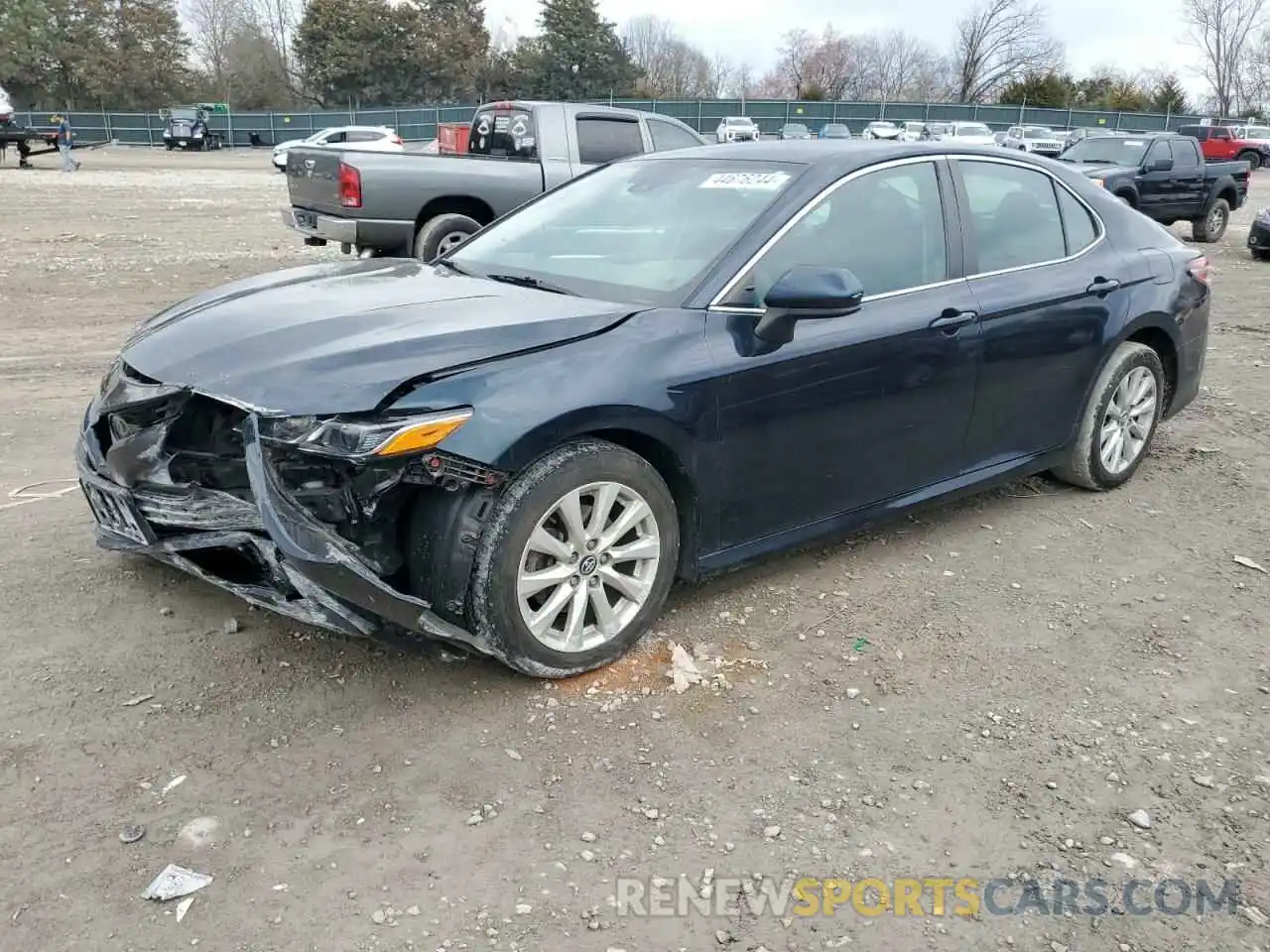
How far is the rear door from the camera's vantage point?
4344 millimetres

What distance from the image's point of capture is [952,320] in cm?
412

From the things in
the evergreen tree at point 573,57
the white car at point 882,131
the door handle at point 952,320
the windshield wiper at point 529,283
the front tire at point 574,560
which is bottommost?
the front tire at point 574,560

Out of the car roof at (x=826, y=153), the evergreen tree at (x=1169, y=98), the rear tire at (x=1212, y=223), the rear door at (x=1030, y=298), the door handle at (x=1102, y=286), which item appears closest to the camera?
the car roof at (x=826, y=153)

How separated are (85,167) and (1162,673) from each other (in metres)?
35.1

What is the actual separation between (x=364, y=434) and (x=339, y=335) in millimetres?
484

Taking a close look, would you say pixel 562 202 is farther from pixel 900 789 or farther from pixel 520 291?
pixel 900 789

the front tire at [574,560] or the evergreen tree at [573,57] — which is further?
the evergreen tree at [573,57]

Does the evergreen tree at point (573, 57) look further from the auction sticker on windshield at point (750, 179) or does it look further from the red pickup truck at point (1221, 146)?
the auction sticker on windshield at point (750, 179)

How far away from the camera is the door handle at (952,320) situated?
4.08m

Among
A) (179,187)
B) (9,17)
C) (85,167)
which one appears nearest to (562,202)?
(179,187)

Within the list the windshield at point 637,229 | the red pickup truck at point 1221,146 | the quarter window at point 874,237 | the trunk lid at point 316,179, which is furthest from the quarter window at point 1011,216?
the red pickup truck at point 1221,146

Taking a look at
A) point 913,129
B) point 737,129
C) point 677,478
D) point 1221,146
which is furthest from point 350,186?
point 913,129

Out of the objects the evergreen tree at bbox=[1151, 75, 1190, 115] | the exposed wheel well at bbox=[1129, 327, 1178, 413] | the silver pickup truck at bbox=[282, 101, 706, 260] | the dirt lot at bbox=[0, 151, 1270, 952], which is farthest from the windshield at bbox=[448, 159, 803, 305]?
the evergreen tree at bbox=[1151, 75, 1190, 115]

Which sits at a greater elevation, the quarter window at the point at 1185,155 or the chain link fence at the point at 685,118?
the chain link fence at the point at 685,118
